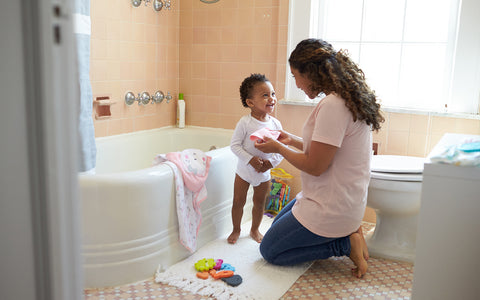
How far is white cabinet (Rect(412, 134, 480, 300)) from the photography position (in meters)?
1.38

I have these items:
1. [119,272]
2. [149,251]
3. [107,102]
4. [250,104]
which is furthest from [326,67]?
[107,102]

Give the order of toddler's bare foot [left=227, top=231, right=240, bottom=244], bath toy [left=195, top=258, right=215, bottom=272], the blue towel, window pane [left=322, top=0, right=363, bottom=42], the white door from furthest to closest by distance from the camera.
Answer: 1. window pane [left=322, top=0, right=363, bottom=42]
2. toddler's bare foot [left=227, top=231, right=240, bottom=244]
3. bath toy [left=195, top=258, right=215, bottom=272]
4. the blue towel
5. the white door

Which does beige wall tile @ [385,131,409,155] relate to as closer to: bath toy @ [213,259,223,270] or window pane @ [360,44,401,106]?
window pane @ [360,44,401,106]

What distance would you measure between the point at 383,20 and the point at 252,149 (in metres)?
1.22

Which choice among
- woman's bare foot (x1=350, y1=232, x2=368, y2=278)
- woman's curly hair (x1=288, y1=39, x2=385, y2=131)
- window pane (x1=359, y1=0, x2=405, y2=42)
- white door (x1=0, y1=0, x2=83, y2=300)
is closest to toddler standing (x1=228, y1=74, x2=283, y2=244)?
woman's curly hair (x1=288, y1=39, x2=385, y2=131)

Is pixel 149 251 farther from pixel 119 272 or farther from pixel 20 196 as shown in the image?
pixel 20 196

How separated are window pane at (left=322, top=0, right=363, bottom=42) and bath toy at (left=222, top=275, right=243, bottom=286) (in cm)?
174

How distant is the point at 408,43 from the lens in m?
2.84

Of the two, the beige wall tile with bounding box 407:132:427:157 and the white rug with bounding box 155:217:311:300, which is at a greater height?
the beige wall tile with bounding box 407:132:427:157

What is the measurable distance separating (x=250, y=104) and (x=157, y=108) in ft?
3.37

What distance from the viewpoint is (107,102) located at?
2.83m

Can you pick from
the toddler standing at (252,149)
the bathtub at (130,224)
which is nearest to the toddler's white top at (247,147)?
the toddler standing at (252,149)

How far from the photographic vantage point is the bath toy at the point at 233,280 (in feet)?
6.75

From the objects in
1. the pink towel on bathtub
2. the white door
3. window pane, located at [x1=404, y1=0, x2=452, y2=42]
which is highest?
window pane, located at [x1=404, y1=0, x2=452, y2=42]
